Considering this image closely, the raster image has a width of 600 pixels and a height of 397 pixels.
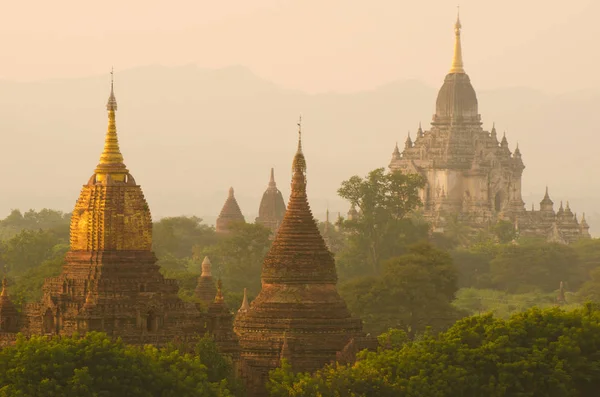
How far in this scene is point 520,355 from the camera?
61156 millimetres

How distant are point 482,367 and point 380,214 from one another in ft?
197

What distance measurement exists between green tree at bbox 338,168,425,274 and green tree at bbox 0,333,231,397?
58156 mm

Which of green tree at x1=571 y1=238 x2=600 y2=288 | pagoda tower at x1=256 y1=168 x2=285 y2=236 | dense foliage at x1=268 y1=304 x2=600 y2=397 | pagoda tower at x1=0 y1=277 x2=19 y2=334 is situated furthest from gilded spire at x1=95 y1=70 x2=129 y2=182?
pagoda tower at x1=256 y1=168 x2=285 y2=236

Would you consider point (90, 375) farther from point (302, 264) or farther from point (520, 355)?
point (302, 264)

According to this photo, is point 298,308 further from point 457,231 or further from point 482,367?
point 457,231

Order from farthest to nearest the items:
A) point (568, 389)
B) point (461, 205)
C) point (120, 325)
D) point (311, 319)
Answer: point (461, 205), point (311, 319), point (120, 325), point (568, 389)

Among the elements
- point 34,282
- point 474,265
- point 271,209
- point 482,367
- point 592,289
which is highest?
point 271,209

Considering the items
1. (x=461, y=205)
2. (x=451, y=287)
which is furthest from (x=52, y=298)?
(x=461, y=205)

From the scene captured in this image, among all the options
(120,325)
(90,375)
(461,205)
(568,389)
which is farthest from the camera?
(461,205)

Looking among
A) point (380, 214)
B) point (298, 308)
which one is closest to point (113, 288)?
point (298, 308)

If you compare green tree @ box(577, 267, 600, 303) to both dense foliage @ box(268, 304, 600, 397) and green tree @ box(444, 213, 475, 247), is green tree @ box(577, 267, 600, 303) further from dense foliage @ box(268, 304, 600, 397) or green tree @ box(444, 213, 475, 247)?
dense foliage @ box(268, 304, 600, 397)

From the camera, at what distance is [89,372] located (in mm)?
56062

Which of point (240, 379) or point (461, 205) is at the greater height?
point (461, 205)

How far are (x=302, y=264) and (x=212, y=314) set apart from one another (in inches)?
164
